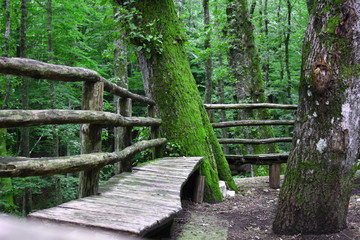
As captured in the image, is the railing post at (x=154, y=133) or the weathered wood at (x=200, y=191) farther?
the railing post at (x=154, y=133)

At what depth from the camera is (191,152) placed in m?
5.68

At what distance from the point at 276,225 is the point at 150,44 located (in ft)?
12.4

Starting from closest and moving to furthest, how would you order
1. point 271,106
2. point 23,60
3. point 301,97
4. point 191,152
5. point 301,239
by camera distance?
point 23,60 → point 301,239 → point 301,97 → point 191,152 → point 271,106

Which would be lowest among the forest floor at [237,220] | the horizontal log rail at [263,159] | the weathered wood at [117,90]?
the forest floor at [237,220]

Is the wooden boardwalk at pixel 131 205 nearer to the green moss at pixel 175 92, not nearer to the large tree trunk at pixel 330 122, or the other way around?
the green moss at pixel 175 92

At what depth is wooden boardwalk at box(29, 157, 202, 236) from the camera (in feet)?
7.20

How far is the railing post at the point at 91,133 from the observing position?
3.26 metres

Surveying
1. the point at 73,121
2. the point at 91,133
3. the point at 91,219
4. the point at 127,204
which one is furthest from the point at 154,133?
the point at 91,219

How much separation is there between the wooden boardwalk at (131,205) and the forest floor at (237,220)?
23.5 inches

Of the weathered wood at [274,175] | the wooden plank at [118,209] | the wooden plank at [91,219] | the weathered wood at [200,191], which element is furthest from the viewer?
the weathered wood at [274,175]

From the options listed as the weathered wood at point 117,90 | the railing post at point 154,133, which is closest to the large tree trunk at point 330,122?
the weathered wood at point 117,90

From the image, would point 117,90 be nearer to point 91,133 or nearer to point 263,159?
point 91,133

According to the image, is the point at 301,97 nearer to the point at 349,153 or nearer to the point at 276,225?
the point at 349,153

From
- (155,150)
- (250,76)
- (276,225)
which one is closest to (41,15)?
(250,76)
